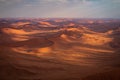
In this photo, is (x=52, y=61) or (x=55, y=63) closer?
(x=55, y=63)

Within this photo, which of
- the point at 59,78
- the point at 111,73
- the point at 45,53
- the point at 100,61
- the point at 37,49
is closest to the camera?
the point at 111,73

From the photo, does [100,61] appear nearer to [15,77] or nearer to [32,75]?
[32,75]

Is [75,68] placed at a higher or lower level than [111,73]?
lower

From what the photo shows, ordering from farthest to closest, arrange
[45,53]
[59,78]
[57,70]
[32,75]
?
[45,53], [57,70], [32,75], [59,78]

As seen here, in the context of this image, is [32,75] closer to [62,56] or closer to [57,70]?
[57,70]

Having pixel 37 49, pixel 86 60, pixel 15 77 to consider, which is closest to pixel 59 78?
pixel 15 77

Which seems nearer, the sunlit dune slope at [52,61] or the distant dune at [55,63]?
the distant dune at [55,63]

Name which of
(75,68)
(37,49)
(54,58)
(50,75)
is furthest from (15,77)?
(37,49)

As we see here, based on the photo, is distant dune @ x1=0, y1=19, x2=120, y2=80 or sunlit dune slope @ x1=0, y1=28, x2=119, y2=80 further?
sunlit dune slope @ x1=0, y1=28, x2=119, y2=80

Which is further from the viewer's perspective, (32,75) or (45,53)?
(45,53)
